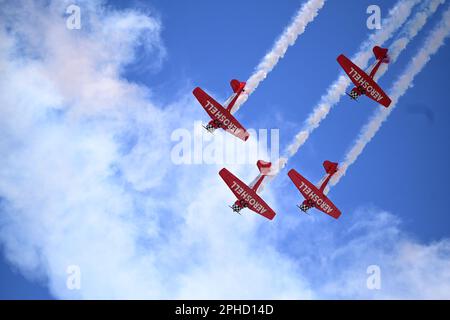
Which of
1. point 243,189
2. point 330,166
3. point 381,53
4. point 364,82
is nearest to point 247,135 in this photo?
point 243,189

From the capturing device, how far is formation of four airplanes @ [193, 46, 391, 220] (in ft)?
220

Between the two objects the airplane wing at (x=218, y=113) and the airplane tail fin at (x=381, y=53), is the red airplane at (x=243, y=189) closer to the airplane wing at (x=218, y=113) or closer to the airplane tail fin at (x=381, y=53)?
the airplane wing at (x=218, y=113)

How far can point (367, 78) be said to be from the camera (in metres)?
67.2

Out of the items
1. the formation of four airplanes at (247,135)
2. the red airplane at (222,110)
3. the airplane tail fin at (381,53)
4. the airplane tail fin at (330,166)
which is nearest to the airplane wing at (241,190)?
the formation of four airplanes at (247,135)

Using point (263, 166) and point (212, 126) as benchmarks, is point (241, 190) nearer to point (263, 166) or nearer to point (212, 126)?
point (263, 166)

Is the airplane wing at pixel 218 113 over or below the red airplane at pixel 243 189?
over

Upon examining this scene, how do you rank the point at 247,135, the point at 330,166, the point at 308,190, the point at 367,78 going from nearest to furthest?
1. the point at 367,78
2. the point at 247,135
3. the point at 330,166
4. the point at 308,190

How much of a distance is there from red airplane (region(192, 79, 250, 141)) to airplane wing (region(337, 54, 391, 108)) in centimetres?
735

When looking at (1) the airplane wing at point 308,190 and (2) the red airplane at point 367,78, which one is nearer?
(2) the red airplane at point 367,78

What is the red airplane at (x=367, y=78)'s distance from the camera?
6656cm

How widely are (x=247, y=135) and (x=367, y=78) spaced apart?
9424mm
